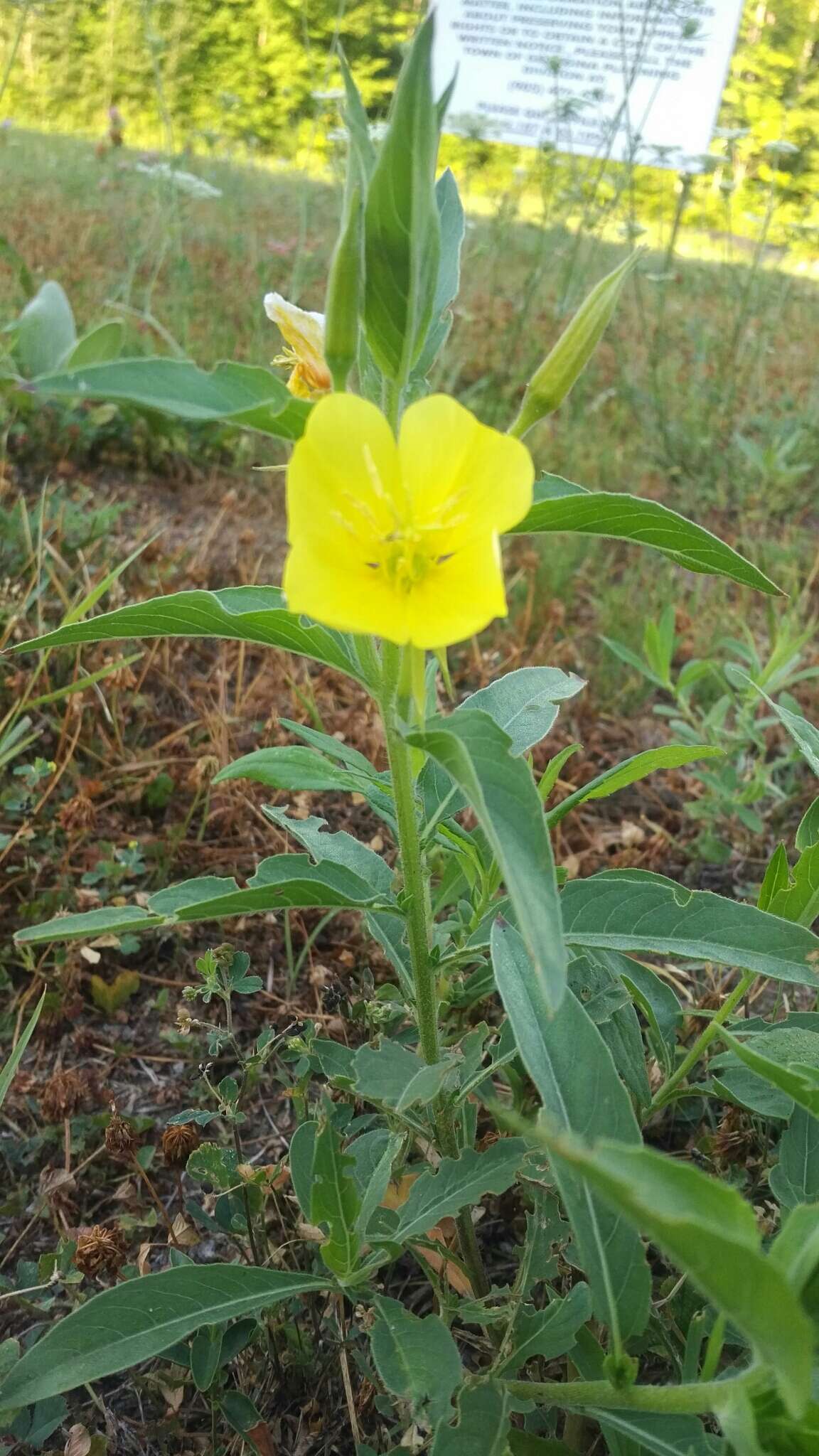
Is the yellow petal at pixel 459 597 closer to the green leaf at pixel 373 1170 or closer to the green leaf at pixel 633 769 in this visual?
the green leaf at pixel 633 769

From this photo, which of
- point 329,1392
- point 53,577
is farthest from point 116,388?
point 53,577

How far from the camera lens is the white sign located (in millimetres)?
3691

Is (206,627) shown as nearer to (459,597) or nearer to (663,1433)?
(459,597)

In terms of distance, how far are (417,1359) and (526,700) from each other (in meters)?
0.57

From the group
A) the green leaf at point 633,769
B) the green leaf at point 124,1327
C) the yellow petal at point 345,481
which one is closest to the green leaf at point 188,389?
the yellow petal at point 345,481

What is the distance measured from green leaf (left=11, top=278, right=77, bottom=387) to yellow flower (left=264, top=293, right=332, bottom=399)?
1.97 meters

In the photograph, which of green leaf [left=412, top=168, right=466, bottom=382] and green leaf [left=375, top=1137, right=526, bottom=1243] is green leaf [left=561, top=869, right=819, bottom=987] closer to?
green leaf [left=375, top=1137, right=526, bottom=1243]

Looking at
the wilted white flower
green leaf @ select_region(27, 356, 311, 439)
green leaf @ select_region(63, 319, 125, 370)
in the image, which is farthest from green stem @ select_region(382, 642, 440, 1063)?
the wilted white flower

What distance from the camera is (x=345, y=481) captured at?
2.35ft

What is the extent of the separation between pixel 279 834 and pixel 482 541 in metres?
1.13

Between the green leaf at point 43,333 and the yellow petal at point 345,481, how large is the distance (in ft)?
7.37

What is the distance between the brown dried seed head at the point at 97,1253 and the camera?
998 mm

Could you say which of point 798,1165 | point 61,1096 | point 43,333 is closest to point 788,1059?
point 798,1165

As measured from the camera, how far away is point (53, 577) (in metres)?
1.97
